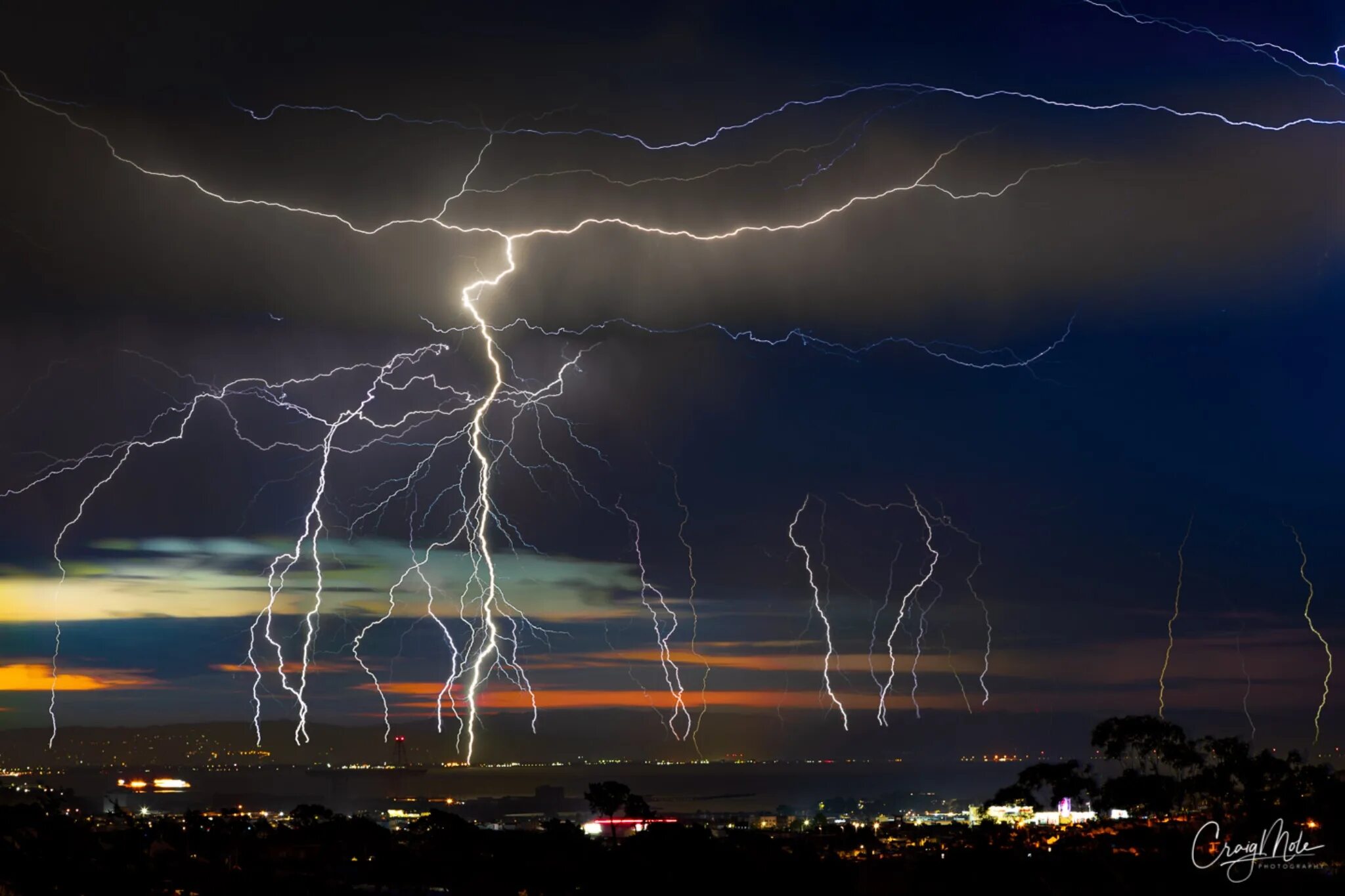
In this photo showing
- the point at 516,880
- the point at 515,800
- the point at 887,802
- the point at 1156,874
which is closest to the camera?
the point at 1156,874

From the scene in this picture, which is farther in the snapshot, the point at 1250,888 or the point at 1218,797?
the point at 1218,797

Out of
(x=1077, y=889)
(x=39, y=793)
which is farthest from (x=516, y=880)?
(x=39, y=793)

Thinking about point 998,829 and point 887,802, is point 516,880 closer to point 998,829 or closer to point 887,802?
point 998,829
